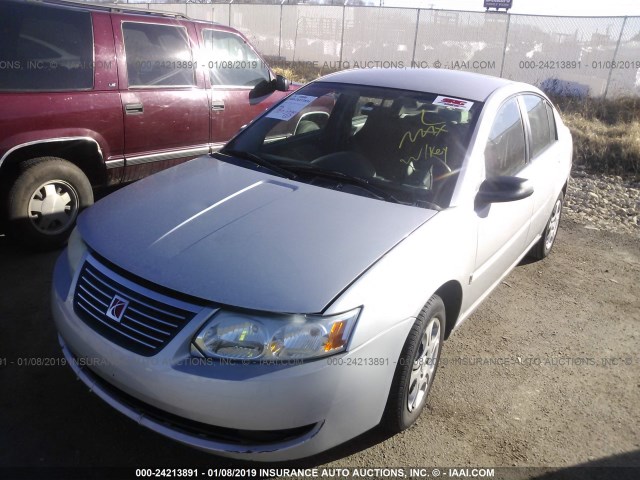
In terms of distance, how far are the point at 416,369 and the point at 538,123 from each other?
8.67ft

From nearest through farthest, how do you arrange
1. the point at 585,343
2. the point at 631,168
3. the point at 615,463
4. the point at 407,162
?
1. the point at 615,463
2. the point at 407,162
3. the point at 585,343
4. the point at 631,168

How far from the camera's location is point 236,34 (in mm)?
6008

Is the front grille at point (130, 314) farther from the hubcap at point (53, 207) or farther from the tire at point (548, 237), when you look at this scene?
the tire at point (548, 237)

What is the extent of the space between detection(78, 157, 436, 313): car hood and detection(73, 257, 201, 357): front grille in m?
0.08

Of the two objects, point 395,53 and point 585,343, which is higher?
point 395,53

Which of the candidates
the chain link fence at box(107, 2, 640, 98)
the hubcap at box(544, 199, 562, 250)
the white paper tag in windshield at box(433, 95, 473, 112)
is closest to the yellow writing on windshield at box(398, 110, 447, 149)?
the white paper tag in windshield at box(433, 95, 473, 112)

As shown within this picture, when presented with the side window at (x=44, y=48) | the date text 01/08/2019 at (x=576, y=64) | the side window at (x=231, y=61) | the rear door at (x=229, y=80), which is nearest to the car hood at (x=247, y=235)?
the side window at (x=44, y=48)

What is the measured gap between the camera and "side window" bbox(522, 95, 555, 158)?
4.23 m

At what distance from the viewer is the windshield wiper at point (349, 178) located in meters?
3.08

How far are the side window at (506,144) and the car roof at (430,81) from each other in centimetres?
18

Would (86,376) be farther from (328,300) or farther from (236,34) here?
(236,34)

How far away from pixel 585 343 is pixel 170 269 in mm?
2961

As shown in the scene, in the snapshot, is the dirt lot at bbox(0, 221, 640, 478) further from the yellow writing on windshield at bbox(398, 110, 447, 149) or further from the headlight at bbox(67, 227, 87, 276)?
the yellow writing on windshield at bbox(398, 110, 447, 149)

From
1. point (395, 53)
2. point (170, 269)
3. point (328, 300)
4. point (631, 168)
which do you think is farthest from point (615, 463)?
point (395, 53)
